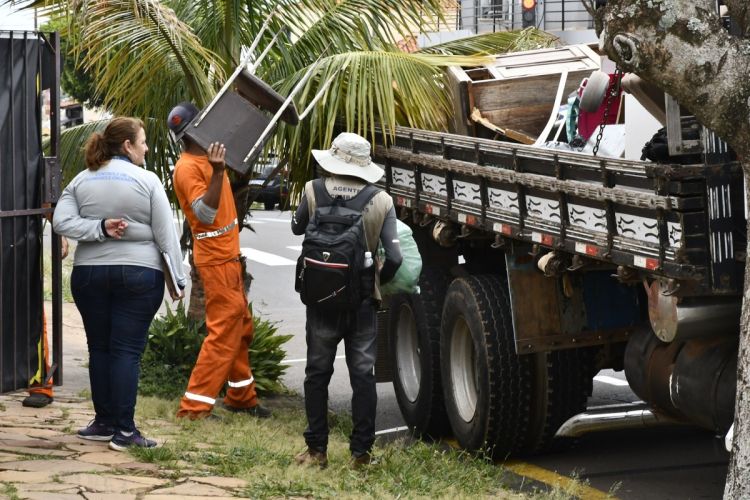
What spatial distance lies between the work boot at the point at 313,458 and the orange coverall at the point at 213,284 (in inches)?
61.7

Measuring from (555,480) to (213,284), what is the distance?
2.45 meters

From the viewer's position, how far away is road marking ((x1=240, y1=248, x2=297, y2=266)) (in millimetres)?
21103

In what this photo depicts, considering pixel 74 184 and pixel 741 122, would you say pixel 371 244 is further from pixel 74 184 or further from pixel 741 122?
pixel 741 122

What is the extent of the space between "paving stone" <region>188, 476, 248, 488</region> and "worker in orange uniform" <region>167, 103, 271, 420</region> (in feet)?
5.84

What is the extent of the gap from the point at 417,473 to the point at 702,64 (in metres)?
2.66

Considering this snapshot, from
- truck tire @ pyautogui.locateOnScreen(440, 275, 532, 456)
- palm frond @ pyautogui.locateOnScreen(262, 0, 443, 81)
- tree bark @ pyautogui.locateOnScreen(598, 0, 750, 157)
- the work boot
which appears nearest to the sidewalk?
the work boot

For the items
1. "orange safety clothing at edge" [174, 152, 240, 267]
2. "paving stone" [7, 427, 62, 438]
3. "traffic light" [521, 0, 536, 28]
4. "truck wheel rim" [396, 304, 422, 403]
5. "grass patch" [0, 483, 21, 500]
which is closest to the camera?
"grass patch" [0, 483, 21, 500]

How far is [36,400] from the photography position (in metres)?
8.38

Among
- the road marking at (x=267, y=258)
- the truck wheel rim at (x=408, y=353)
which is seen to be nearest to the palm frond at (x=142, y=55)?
the truck wheel rim at (x=408, y=353)

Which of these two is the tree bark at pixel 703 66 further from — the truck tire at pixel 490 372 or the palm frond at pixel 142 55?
the palm frond at pixel 142 55

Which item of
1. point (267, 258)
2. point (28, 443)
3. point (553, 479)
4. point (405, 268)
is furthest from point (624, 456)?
point (267, 258)

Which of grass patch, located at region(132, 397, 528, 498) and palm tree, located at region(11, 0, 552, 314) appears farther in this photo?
palm tree, located at region(11, 0, 552, 314)

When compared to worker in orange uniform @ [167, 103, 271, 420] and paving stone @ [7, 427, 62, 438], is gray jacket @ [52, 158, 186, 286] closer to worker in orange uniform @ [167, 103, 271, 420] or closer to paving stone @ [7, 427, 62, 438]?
paving stone @ [7, 427, 62, 438]

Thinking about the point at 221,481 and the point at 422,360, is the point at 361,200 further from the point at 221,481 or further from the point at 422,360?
the point at 422,360
